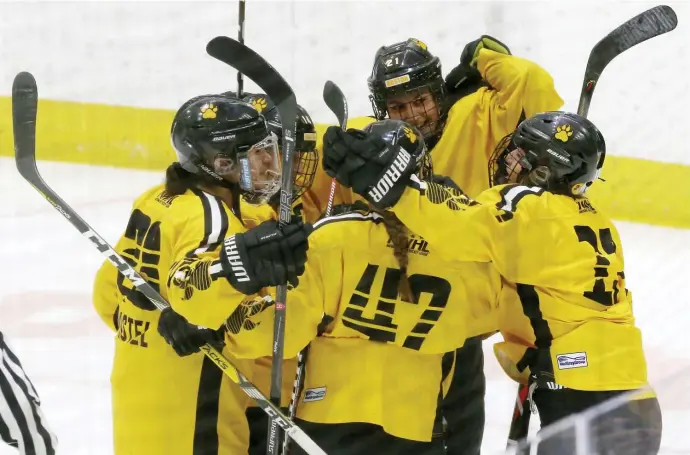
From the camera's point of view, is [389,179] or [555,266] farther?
[555,266]

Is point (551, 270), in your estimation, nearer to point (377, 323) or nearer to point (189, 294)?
point (377, 323)

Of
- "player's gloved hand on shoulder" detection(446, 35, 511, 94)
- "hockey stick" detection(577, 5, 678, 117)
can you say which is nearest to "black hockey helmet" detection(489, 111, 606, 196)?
"hockey stick" detection(577, 5, 678, 117)

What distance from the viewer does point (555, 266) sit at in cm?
201

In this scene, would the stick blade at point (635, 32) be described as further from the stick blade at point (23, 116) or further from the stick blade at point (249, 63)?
the stick blade at point (23, 116)

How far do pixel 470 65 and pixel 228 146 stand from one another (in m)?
1.15

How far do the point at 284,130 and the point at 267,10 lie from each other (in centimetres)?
274

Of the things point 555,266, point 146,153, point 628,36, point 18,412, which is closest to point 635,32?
point 628,36

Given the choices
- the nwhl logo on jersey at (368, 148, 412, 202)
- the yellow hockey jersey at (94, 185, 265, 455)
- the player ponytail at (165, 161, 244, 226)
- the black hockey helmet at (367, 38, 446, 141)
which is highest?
the black hockey helmet at (367, 38, 446, 141)

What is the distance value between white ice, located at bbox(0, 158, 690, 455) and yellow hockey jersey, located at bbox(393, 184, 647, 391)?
2.43 ft

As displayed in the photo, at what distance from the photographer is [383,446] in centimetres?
202

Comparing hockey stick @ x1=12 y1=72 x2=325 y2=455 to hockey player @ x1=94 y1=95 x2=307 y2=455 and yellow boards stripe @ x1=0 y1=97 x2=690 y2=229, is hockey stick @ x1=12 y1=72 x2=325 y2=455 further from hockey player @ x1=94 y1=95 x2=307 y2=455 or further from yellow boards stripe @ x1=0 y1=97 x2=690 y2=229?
yellow boards stripe @ x1=0 y1=97 x2=690 y2=229

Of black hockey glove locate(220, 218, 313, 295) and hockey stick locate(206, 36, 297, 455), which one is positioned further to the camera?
hockey stick locate(206, 36, 297, 455)

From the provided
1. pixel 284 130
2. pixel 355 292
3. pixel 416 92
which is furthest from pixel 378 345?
pixel 416 92

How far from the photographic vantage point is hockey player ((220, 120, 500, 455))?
190 centimetres
